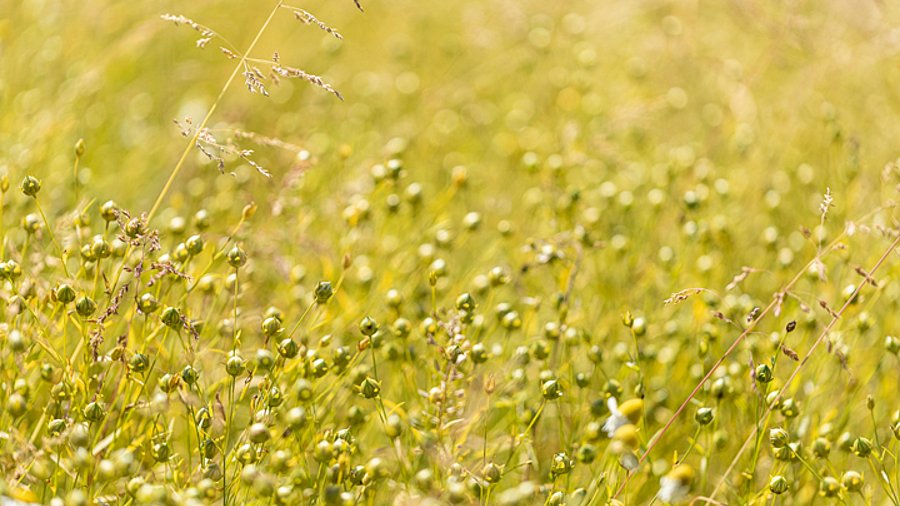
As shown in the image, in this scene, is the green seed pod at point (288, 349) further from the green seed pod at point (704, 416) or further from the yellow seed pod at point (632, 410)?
the green seed pod at point (704, 416)

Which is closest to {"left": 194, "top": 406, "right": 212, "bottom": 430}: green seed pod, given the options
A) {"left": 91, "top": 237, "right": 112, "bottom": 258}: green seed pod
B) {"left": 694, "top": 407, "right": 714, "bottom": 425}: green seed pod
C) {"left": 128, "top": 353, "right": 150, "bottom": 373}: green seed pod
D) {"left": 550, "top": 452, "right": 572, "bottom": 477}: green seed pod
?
{"left": 128, "top": 353, "right": 150, "bottom": 373}: green seed pod

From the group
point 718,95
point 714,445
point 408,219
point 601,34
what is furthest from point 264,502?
point 601,34

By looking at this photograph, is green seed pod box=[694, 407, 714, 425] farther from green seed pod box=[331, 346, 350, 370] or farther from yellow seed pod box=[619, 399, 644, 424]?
green seed pod box=[331, 346, 350, 370]

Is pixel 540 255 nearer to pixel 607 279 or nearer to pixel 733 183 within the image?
pixel 607 279

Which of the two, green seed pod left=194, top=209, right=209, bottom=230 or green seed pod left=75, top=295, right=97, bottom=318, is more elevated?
green seed pod left=194, top=209, right=209, bottom=230

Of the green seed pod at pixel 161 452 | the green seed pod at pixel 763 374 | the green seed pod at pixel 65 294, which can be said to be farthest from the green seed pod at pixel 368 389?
the green seed pod at pixel 763 374

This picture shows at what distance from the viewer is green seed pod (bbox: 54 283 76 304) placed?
1.73 meters

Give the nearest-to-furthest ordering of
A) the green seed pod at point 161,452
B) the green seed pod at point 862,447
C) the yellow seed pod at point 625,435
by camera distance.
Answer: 1. the yellow seed pod at point 625,435
2. the green seed pod at point 161,452
3. the green seed pod at point 862,447

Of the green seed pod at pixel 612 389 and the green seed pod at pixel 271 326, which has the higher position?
the green seed pod at pixel 612 389

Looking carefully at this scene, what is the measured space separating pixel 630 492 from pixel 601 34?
327 cm

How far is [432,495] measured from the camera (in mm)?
1710

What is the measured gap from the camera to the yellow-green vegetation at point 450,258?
1.78 m

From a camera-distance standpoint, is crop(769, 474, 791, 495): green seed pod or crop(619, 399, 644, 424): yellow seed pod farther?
crop(769, 474, 791, 495): green seed pod

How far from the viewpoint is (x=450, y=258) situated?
9.75 ft
